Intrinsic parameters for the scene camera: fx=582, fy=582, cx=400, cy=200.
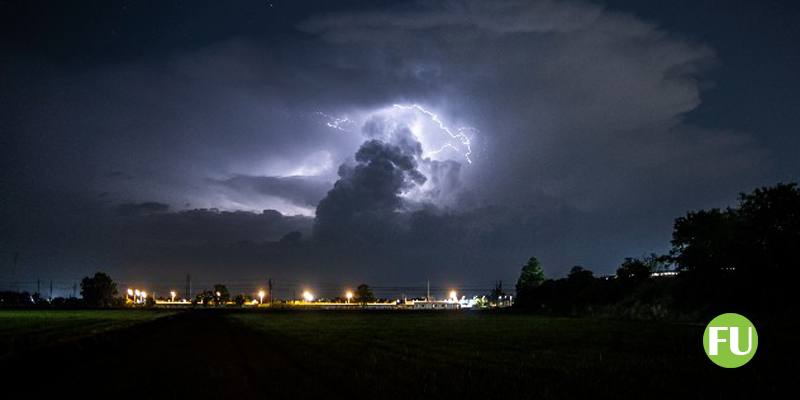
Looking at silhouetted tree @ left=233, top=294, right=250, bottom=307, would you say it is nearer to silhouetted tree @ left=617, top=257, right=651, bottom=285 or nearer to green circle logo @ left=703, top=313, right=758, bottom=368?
silhouetted tree @ left=617, top=257, right=651, bottom=285

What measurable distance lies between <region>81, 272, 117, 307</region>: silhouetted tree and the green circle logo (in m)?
153

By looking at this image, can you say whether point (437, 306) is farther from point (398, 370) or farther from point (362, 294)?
point (398, 370)

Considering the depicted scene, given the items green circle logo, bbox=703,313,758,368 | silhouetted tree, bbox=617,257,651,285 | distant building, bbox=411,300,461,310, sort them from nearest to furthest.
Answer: green circle logo, bbox=703,313,758,368 → silhouetted tree, bbox=617,257,651,285 → distant building, bbox=411,300,461,310

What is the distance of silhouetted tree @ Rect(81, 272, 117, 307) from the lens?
146 m

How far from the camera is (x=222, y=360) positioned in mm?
20125

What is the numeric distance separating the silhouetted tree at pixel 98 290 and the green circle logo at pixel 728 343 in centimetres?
15298

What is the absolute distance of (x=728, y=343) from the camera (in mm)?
18219

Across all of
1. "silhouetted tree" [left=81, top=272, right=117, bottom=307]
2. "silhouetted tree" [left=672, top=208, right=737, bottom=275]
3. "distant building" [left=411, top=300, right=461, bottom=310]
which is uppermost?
"silhouetted tree" [left=672, top=208, right=737, bottom=275]

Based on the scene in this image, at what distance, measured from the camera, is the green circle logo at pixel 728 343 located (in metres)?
16.3

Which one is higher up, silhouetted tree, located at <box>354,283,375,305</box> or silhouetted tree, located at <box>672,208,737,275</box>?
silhouetted tree, located at <box>672,208,737,275</box>

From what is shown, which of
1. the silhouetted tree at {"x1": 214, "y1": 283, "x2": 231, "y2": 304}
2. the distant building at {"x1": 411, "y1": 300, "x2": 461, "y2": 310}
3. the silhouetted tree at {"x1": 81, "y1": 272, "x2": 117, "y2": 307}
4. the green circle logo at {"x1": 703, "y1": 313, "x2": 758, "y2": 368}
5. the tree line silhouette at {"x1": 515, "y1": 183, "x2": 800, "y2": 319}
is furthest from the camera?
the silhouetted tree at {"x1": 214, "y1": 283, "x2": 231, "y2": 304}

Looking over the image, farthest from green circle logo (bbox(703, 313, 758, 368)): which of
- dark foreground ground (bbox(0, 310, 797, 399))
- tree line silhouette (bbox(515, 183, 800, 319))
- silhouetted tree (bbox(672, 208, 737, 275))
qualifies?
silhouetted tree (bbox(672, 208, 737, 275))

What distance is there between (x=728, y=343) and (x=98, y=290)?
158 metres

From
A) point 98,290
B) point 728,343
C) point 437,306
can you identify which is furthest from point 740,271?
point 98,290
